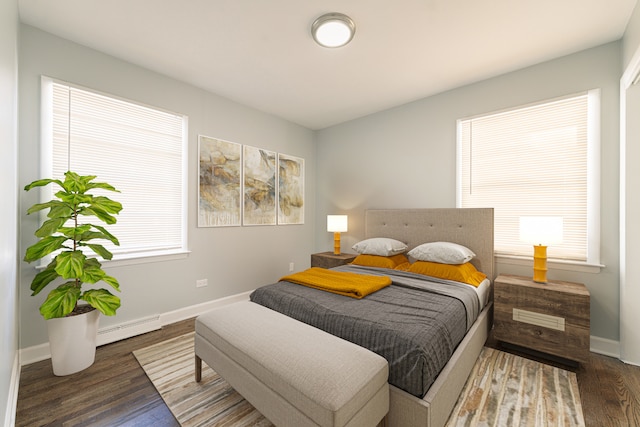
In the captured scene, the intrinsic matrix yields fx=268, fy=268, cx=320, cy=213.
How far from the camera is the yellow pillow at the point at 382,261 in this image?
9.90ft

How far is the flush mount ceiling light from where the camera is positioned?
1.99m

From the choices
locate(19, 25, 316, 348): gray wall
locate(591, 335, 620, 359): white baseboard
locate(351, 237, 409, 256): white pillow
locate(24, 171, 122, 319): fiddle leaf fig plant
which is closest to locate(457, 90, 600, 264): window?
locate(591, 335, 620, 359): white baseboard

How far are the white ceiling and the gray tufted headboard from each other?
4.84 ft

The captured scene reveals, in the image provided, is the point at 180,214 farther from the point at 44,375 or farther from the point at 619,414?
the point at 619,414

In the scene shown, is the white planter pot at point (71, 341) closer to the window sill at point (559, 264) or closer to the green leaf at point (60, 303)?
the green leaf at point (60, 303)

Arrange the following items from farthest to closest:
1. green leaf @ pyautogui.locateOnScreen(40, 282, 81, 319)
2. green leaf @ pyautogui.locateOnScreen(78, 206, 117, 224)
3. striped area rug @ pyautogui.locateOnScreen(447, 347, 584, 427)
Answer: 1. green leaf @ pyautogui.locateOnScreen(78, 206, 117, 224)
2. green leaf @ pyautogui.locateOnScreen(40, 282, 81, 319)
3. striped area rug @ pyautogui.locateOnScreen(447, 347, 584, 427)

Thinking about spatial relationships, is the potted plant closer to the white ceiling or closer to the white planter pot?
the white planter pot

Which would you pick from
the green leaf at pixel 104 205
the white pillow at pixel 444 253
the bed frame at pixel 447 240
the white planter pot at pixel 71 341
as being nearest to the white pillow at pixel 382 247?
the bed frame at pixel 447 240

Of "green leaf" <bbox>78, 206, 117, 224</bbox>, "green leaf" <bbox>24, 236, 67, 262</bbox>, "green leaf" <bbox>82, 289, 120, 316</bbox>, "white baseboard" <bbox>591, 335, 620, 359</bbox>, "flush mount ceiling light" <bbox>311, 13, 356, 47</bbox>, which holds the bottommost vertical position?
"white baseboard" <bbox>591, 335, 620, 359</bbox>

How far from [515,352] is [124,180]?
3985mm

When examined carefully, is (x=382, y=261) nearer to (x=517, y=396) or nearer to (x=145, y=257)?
(x=517, y=396)

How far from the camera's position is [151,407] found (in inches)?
66.7

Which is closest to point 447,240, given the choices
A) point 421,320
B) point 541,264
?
point 541,264

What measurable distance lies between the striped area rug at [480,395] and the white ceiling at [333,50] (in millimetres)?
2680
